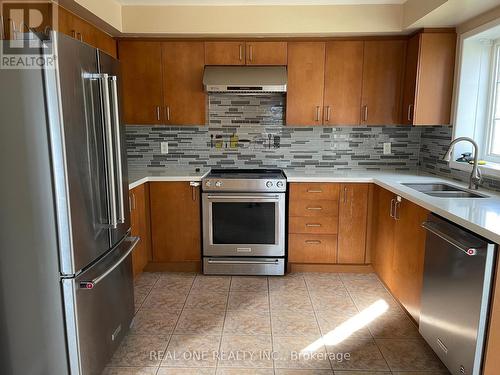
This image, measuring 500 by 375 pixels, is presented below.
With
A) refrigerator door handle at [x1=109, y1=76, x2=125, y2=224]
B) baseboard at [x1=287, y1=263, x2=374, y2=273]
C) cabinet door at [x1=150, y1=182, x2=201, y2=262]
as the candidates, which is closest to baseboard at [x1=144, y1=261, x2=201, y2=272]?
cabinet door at [x1=150, y1=182, x2=201, y2=262]

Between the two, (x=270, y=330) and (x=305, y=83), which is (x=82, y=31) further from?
(x=270, y=330)

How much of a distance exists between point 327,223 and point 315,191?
31 centimetres

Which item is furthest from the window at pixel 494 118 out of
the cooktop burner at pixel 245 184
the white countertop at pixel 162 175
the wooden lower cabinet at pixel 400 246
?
the white countertop at pixel 162 175

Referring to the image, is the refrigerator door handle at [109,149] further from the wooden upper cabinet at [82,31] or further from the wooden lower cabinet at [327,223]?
the wooden lower cabinet at [327,223]

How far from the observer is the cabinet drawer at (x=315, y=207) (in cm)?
330

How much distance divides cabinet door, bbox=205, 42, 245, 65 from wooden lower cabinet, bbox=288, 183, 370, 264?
1.26 metres

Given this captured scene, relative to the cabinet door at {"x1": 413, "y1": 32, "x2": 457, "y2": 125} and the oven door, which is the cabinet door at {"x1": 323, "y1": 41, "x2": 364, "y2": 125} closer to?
the cabinet door at {"x1": 413, "y1": 32, "x2": 457, "y2": 125}

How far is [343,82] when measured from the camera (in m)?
3.40

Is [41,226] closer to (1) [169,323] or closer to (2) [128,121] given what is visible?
(1) [169,323]

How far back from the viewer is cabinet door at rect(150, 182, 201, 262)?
3.32 m

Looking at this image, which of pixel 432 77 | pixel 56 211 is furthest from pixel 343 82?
pixel 56 211

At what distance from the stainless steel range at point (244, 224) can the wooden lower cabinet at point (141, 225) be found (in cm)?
52

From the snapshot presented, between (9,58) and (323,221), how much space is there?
2586 mm

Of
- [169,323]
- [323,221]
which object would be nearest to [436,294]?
[323,221]
